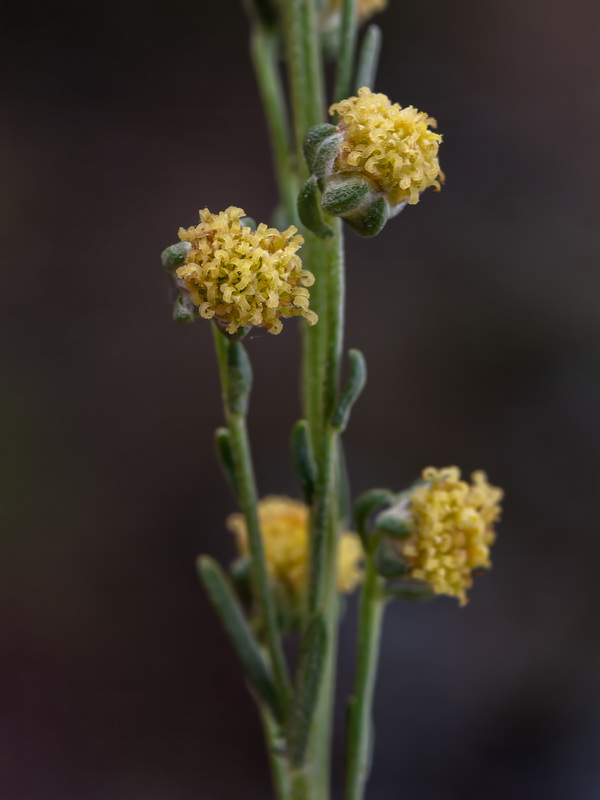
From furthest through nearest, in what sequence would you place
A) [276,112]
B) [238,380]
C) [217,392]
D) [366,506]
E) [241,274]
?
[217,392] → [276,112] → [366,506] → [238,380] → [241,274]

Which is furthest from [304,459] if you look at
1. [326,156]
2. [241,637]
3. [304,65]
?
[304,65]

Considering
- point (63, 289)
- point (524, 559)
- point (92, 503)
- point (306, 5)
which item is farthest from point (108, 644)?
point (306, 5)

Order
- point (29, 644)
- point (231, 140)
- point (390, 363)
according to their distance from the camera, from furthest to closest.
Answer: point (231, 140), point (390, 363), point (29, 644)

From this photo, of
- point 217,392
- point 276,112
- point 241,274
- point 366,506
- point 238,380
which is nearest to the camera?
point 241,274

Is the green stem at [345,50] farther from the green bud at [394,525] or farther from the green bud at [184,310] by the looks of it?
the green bud at [394,525]

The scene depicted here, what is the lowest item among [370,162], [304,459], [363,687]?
[363,687]

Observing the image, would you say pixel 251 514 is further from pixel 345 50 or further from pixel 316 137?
pixel 345 50

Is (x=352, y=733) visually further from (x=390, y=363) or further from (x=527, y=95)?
(x=527, y=95)
